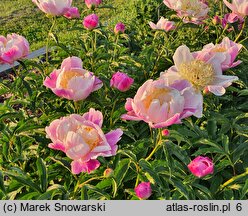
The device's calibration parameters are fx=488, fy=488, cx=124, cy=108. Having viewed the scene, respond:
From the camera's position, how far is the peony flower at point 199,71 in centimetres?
181

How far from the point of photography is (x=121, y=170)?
5.82ft

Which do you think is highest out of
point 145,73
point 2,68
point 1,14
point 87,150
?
point 87,150

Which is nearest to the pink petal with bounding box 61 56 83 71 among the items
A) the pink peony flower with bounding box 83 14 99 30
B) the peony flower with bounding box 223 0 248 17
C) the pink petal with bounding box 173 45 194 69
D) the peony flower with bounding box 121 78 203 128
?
the peony flower with bounding box 121 78 203 128

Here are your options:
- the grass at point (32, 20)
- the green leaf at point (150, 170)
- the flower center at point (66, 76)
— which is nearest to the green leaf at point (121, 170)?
the green leaf at point (150, 170)

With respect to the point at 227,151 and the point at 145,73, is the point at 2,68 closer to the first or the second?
the point at 145,73

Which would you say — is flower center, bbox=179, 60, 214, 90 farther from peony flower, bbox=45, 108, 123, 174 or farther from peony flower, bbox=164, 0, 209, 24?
peony flower, bbox=164, 0, 209, 24

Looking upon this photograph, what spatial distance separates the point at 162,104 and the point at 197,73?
0.38 m

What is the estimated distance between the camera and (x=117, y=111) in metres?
A: 2.10

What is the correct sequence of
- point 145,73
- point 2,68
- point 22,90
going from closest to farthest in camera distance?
point 22,90 → point 145,73 → point 2,68

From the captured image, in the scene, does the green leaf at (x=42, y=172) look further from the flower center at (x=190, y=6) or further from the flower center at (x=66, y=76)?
the flower center at (x=190, y=6)

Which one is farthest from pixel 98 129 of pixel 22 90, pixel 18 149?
pixel 22 90

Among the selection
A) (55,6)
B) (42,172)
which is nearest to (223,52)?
(55,6)

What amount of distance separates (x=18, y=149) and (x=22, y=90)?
44 centimetres

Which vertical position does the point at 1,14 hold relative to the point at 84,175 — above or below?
below
